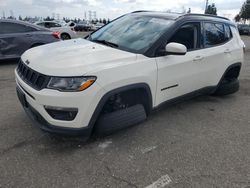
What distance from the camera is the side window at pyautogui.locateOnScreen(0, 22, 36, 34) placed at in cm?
789

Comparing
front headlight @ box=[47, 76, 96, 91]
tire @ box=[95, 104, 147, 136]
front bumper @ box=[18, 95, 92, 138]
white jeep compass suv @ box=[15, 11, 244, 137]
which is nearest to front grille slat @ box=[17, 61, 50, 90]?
white jeep compass suv @ box=[15, 11, 244, 137]

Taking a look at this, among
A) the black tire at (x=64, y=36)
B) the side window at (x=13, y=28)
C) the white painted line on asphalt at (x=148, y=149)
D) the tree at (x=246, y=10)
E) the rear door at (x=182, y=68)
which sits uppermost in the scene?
the rear door at (x=182, y=68)

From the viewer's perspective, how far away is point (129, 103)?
3.36 meters

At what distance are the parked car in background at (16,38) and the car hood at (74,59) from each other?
4.92 m

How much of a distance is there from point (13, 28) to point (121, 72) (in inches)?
254

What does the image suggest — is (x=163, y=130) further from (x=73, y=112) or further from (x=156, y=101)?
(x=73, y=112)

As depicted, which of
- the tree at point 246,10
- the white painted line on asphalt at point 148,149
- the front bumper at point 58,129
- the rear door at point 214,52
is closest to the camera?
the front bumper at point 58,129

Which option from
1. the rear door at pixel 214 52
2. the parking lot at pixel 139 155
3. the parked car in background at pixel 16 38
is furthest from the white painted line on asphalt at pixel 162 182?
the parked car in background at pixel 16 38

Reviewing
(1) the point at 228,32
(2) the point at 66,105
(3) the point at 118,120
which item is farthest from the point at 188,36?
(2) the point at 66,105

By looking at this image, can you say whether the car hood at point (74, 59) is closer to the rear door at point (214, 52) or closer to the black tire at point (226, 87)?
the rear door at point (214, 52)

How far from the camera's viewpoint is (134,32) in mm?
3820

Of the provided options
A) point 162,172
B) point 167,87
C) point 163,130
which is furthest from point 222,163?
point 167,87

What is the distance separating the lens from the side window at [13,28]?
25.9 feet

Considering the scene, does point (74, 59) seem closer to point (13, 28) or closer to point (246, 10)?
point (13, 28)
